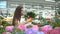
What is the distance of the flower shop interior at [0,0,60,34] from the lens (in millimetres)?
1117

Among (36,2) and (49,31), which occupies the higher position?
(36,2)

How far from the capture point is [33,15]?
125cm

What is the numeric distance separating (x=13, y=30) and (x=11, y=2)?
11.9 inches

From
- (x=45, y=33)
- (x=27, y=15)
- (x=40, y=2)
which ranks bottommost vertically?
(x=45, y=33)

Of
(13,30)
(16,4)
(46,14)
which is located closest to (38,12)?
(46,14)

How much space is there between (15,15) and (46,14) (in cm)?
28

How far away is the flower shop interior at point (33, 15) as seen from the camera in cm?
112

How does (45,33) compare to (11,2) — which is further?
(11,2)

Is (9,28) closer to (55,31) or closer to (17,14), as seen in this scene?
(17,14)

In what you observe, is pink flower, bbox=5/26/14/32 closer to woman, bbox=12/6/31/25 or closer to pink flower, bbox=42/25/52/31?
woman, bbox=12/6/31/25

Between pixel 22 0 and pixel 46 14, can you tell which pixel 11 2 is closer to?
pixel 22 0

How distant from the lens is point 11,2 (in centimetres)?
129

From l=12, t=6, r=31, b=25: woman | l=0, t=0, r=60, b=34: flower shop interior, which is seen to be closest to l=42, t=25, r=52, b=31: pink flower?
l=0, t=0, r=60, b=34: flower shop interior

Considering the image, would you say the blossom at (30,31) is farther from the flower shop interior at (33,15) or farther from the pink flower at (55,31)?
the pink flower at (55,31)
